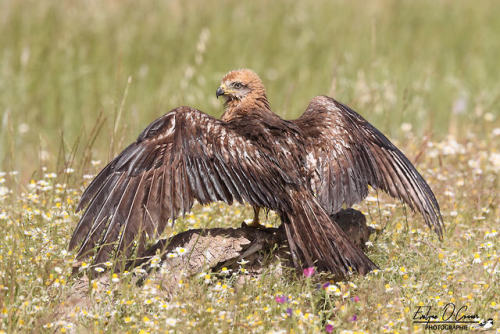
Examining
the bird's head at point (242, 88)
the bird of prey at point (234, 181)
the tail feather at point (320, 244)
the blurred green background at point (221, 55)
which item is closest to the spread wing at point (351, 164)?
the bird of prey at point (234, 181)

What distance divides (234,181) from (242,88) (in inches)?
65.1

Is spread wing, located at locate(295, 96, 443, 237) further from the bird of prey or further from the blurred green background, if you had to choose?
the blurred green background

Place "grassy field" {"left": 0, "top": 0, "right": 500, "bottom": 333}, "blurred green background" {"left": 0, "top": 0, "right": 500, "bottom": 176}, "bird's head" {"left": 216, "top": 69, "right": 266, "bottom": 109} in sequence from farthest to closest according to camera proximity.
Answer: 1. "blurred green background" {"left": 0, "top": 0, "right": 500, "bottom": 176}
2. "bird's head" {"left": 216, "top": 69, "right": 266, "bottom": 109}
3. "grassy field" {"left": 0, "top": 0, "right": 500, "bottom": 333}

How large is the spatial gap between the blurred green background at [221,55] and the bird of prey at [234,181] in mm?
4410

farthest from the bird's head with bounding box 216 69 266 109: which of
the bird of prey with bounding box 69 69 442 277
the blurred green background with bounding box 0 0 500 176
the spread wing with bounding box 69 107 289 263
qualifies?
the blurred green background with bounding box 0 0 500 176

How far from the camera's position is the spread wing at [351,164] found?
5410 mm

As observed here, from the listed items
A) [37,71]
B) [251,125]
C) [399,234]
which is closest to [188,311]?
[251,125]

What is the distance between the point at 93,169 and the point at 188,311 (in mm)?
3073

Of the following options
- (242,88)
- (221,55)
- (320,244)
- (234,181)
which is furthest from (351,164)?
(221,55)

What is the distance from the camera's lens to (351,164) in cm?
559

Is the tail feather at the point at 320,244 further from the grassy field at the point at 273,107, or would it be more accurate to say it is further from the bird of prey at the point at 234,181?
the grassy field at the point at 273,107

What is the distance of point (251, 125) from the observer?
5531 mm

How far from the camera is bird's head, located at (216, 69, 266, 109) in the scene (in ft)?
21.0

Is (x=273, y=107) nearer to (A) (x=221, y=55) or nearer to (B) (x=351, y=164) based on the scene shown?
(A) (x=221, y=55)
